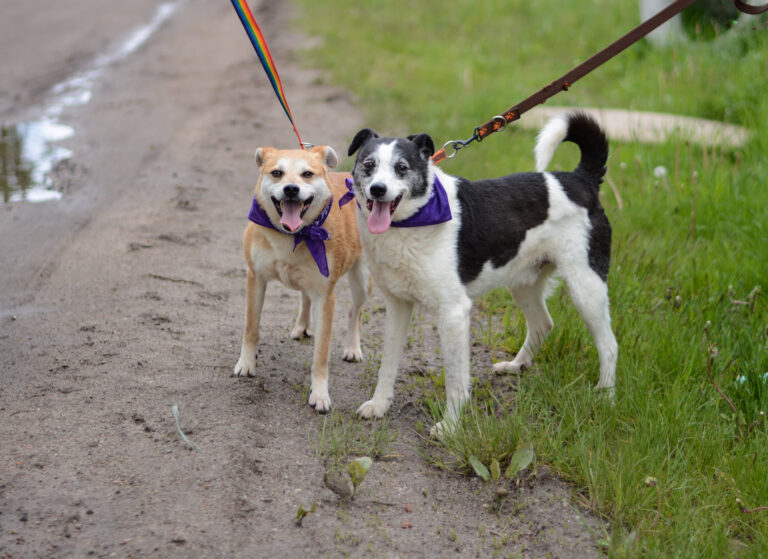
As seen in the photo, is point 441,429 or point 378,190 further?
point 441,429

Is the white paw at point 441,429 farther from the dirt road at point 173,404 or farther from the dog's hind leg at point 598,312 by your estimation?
the dog's hind leg at point 598,312

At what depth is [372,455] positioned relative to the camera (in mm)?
3602

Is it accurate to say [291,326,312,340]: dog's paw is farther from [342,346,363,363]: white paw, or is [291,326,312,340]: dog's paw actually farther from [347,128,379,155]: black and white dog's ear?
[347,128,379,155]: black and white dog's ear

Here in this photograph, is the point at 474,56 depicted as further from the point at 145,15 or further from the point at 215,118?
the point at 145,15

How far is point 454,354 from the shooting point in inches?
145

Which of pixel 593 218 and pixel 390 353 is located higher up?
pixel 593 218

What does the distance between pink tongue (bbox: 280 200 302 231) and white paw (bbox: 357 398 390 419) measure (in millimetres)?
1009

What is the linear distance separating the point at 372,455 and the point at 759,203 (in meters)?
3.98

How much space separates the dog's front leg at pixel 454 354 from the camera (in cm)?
365

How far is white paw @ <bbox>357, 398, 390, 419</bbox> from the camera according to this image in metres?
3.94

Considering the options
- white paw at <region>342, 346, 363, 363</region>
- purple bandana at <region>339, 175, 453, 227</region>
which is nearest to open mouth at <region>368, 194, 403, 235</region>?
purple bandana at <region>339, 175, 453, 227</region>

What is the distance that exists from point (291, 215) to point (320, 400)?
100 cm

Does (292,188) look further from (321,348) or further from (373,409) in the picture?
(373,409)

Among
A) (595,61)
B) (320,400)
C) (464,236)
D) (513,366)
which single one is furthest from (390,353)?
(595,61)
